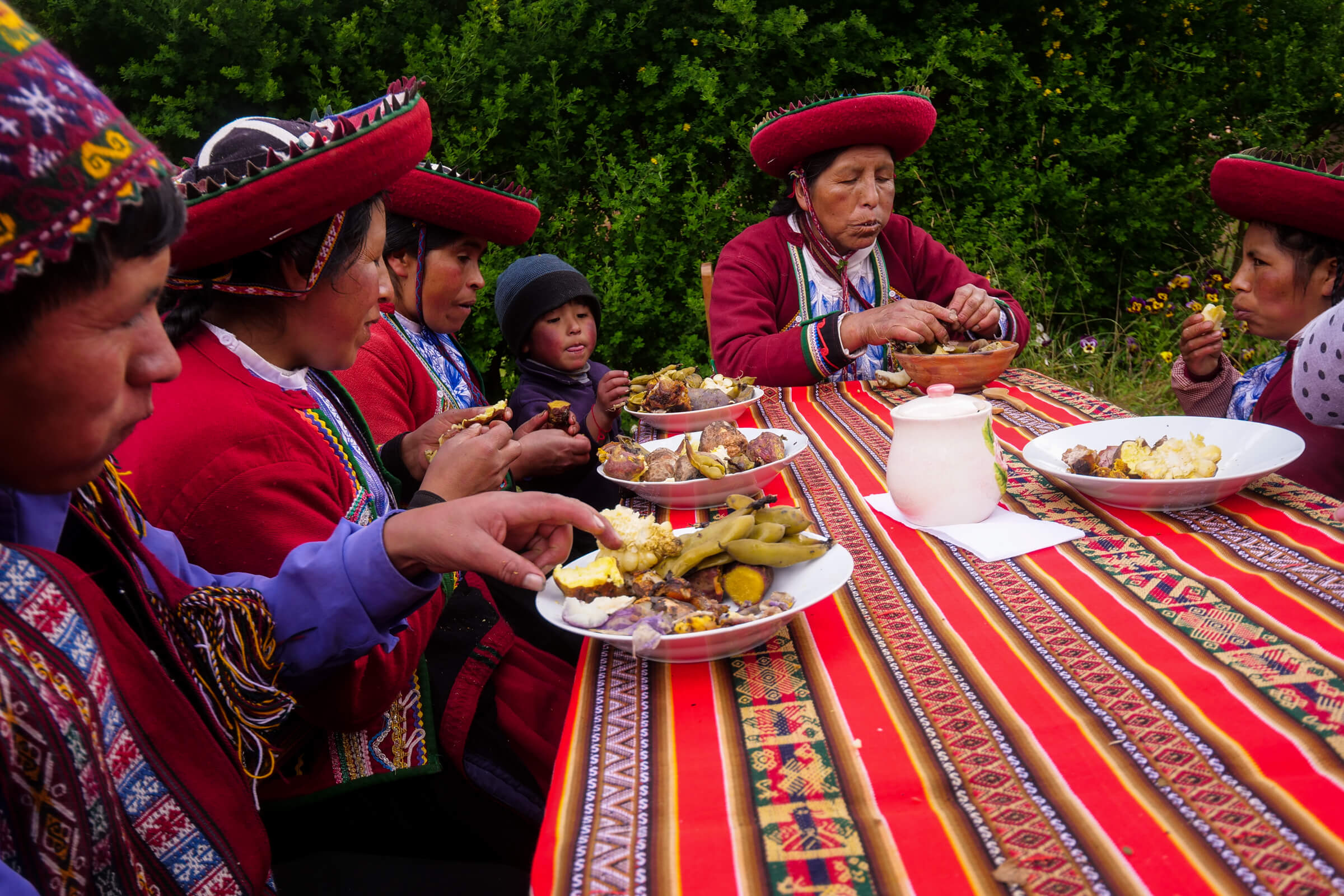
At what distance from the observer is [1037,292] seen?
18.6ft

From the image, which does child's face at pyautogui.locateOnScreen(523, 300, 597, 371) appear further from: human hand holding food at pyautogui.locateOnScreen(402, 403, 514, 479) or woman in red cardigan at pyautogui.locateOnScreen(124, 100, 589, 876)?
woman in red cardigan at pyautogui.locateOnScreen(124, 100, 589, 876)

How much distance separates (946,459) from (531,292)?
97.4 inches

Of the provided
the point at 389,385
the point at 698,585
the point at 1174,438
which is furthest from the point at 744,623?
the point at 389,385

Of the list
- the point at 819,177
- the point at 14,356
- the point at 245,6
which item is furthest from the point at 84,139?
the point at 245,6

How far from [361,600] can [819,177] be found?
2698 mm

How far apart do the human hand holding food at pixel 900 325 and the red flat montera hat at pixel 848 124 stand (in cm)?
86

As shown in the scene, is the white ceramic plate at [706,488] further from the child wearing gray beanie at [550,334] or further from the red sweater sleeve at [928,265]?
the red sweater sleeve at [928,265]

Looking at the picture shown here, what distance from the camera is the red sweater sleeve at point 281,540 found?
4.59ft

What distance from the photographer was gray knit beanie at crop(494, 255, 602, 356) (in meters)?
3.53

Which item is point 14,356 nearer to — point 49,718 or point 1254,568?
point 49,718

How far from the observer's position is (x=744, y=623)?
107 centimetres

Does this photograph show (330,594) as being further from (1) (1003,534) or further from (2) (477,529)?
(1) (1003,534)

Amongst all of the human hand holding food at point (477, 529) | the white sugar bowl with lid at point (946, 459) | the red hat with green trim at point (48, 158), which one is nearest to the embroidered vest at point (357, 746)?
the human hand holding food at point (477, 529)

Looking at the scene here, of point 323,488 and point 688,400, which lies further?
point 688,400
